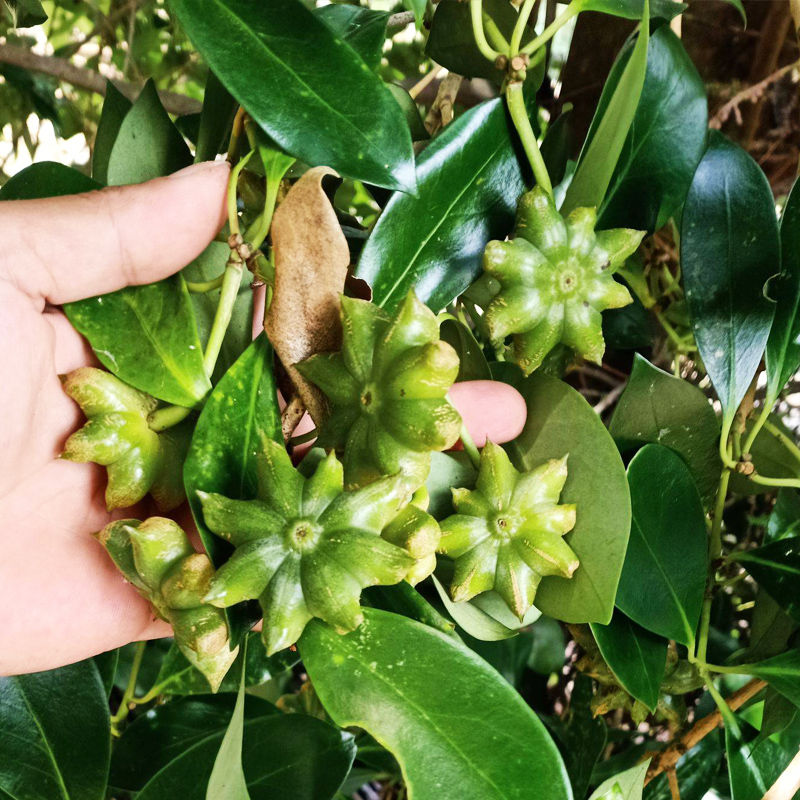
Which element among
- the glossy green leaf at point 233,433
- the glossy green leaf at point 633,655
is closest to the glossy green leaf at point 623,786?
the glossy green leaf at point 633,655

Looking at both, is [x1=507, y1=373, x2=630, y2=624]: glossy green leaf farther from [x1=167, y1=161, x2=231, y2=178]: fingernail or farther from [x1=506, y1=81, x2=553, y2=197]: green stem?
[x1=167, y1=161, x2=231, y2=178]: fingernail

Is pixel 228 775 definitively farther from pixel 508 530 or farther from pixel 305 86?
pixel 305 86

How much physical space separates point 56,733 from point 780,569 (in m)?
0.78

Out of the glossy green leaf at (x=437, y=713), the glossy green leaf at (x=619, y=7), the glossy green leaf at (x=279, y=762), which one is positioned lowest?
the glossy green leaf at (x=279, y=762)

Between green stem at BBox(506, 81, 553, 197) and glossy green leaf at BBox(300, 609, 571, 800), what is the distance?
0.40 meters

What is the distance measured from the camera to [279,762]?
2.88 ft

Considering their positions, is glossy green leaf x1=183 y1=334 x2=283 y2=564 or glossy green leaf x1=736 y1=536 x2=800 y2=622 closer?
glossy green leaf x1=183 y1=334 x2=283 y2=564

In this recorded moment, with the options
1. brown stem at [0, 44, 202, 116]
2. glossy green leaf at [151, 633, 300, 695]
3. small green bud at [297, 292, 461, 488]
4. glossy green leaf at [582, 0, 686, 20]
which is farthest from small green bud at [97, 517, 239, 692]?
brown stem at [0, 44, 202, 116]

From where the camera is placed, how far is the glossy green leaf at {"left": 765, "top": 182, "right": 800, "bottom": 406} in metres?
0.79

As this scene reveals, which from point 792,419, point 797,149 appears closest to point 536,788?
point 792,419

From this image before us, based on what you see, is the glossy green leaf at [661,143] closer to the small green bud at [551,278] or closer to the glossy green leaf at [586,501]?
the small green bud at [551,278]

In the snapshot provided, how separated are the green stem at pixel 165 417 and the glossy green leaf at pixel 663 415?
403mm

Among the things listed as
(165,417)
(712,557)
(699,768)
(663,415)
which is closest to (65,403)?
(165,417)

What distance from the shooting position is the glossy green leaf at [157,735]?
1002 millimetres
